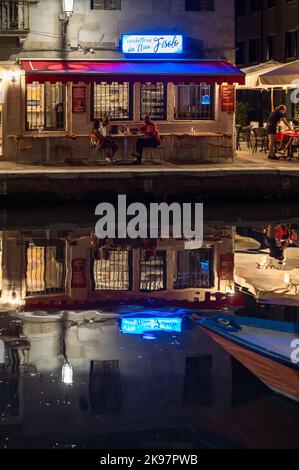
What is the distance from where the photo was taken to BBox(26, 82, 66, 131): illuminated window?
2873cm

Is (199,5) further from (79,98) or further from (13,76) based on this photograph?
(13,76)

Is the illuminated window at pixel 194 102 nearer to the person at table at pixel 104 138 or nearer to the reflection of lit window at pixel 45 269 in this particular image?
the person at table at pixel 104 138

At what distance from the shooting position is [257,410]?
29.3 feet

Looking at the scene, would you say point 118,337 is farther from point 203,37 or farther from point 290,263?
point 203,37

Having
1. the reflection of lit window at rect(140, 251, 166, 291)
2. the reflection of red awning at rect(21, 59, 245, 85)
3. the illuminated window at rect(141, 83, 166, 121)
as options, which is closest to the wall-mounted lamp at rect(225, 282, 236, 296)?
the reflection of lit window at rect(140, 251, 166, 291)

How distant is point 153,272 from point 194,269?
2.12 feet

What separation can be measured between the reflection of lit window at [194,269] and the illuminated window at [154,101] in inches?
449

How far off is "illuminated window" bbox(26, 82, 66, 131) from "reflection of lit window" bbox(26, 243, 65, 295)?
1022cm

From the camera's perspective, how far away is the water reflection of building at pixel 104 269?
1458cm

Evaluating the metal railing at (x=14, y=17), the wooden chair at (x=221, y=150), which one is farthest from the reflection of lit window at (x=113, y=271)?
the metal railing at (x=14, y=17)

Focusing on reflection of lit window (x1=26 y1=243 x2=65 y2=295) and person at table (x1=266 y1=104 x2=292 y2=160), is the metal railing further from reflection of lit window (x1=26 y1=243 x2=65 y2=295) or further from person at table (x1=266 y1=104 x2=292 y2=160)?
reflection of lit window (x1=26 y1=243 x2=65 y2=295)
